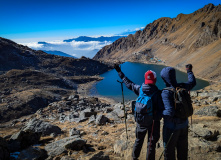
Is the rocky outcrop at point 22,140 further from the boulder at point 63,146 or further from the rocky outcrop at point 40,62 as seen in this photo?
the rocky outcrop at point 40,62

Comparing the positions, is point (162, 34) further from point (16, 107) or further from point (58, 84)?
point (16, 107)

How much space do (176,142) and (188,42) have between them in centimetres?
11056

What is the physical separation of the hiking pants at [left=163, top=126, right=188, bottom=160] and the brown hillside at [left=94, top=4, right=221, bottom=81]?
5366 cm

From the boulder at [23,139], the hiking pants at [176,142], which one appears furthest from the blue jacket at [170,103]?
the boulder at [23,139]

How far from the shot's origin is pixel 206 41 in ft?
273

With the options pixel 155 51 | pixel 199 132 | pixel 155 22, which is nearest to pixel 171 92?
pixel 199 132

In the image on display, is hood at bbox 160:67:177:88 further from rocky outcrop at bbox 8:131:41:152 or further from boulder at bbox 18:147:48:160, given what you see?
rocky outcrop at bbox 8:131:41:152

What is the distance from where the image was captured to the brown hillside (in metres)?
62.7

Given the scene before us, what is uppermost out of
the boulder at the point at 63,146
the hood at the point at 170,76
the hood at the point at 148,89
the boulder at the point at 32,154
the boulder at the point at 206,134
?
the hood at the point at 170,76

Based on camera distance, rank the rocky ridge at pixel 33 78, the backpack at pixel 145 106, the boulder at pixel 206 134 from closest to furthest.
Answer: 1. the backpack at pixel 145 106
2. the boulder at pixel 206 134
3. the rocky ridge at pixel 33 78

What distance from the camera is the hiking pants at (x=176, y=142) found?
12.8 feet

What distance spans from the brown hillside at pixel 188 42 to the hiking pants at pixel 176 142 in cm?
5366

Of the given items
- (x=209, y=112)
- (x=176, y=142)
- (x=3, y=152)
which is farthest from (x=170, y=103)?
(x=209, y=112)

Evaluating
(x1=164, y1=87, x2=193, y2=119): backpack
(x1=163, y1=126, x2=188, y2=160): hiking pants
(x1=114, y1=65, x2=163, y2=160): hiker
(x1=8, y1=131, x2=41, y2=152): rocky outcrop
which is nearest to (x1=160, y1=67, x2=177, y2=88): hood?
(x1=164, y1=87, x2=193, y2=119): backpack
